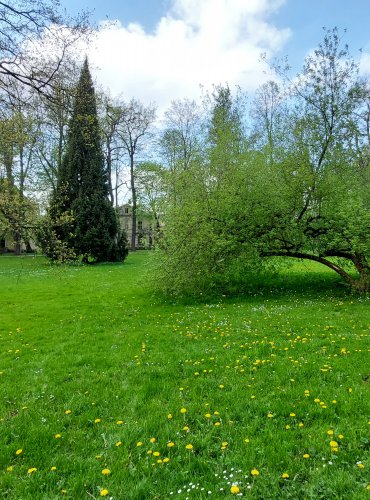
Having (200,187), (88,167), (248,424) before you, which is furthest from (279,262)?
(88,167)

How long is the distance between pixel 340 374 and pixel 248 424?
1889mm

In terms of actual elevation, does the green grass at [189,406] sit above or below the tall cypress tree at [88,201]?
below

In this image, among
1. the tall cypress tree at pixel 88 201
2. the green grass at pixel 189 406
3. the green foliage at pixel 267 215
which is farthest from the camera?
the tall cypress tree at pixel 88 201

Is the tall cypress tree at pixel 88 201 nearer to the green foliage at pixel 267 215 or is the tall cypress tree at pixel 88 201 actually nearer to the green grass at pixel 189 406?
the green foliage at pixel 267 215

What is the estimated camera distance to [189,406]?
4.29 m

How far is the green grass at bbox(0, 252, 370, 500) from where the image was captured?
2.99 meters

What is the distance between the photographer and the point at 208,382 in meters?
4.98

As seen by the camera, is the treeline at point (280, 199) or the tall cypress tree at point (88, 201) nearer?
the treeline at point (280, 199)

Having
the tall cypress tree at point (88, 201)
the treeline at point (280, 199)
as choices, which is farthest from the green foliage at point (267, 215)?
the tall cypress tree at point (88, 201)

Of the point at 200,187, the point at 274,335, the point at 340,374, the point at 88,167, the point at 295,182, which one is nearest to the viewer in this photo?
the point at 340,374

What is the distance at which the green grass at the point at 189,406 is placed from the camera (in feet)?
9.82

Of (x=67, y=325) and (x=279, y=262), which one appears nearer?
(x=67, y=325)

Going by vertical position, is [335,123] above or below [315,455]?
above

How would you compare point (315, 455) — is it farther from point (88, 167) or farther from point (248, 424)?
point (88, 167)
